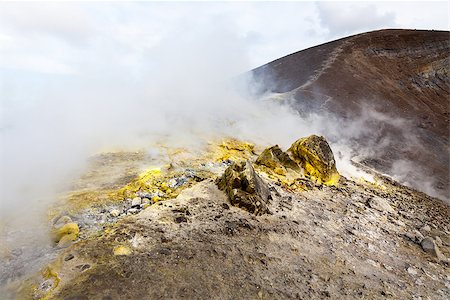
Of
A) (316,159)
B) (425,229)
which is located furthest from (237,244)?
(425,229)

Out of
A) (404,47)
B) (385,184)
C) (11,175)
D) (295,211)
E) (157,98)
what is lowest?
(385,184)

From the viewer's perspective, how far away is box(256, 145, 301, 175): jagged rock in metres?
9.48

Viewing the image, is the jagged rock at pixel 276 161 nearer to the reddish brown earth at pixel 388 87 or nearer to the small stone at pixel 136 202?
the small stone at pixel 136 202

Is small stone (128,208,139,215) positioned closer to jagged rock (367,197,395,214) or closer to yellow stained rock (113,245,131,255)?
yellow stained rock (113,245,131,255)

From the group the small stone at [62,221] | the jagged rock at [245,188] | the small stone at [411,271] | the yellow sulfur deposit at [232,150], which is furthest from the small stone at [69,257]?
the small stone at [411,271]

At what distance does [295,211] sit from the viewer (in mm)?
7441

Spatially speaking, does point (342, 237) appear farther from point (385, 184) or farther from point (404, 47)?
point (404, 47)

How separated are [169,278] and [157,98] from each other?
10.0 m

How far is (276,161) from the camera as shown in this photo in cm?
956

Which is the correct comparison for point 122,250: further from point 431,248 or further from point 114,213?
point 431,248

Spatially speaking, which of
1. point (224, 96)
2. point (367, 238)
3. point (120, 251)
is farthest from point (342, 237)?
point (224, 96)

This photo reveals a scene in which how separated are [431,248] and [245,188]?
402 cm

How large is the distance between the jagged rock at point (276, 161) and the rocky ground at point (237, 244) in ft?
1.31

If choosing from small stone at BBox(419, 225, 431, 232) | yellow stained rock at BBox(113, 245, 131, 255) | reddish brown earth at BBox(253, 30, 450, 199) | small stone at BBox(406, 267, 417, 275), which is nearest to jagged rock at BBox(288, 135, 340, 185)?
small stone at BBox(419, 225, 431, 232)
